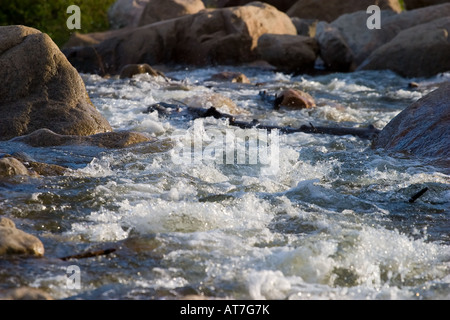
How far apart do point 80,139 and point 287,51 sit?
911cm

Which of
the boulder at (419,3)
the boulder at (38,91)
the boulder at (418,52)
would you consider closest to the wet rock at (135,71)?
the boulder at (418,52)

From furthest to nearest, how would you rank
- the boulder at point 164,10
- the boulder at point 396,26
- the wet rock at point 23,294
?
the boulder at point 164,10
the boulder at point 396,26
the wet rock at point 23,294

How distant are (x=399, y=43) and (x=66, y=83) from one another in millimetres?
8694

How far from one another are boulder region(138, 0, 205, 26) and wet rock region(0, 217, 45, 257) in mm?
14457

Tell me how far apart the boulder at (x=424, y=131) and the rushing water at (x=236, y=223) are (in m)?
0.25

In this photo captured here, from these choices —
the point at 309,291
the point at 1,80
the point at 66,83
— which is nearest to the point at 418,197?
the point at 309,291

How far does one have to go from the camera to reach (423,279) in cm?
372

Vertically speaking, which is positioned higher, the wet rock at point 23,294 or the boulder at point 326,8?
the boulder at point 326,8

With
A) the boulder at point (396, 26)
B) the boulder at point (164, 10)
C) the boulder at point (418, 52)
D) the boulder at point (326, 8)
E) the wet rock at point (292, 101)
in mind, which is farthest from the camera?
the boulder at point (326, 8)

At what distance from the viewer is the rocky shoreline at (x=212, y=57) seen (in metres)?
6.66

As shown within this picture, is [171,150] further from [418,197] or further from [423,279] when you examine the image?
[423,279]

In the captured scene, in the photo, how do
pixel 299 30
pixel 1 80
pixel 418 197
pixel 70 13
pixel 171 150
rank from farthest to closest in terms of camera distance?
pixel 70 13
pixel 299 30
pixel 1 80
pixel 171 150
pixel 418 197

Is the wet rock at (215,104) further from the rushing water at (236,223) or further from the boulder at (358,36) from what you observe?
the boulder at (358,36)

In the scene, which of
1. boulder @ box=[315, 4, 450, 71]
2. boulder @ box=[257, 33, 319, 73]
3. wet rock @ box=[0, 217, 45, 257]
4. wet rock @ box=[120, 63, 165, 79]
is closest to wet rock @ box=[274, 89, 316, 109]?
wet rock @ box=[120, 63, 165, 79]
